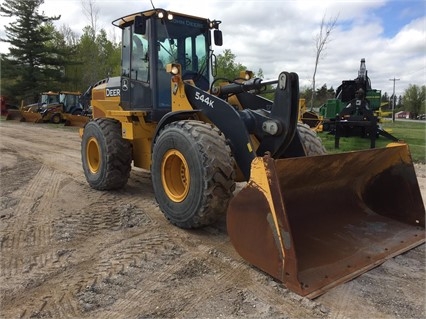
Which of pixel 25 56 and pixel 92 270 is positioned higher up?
pixel 25 56

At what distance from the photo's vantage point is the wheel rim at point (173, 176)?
4492 millimetres

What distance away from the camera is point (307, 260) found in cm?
332

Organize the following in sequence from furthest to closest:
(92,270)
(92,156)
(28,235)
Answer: (92,156) < (28,235) < (92,270)

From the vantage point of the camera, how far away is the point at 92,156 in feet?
21.6

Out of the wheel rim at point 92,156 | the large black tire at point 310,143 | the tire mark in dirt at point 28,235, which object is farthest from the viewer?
the wheel rim at point 92,156

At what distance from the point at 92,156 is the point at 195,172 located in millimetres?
3174

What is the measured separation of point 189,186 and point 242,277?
47.2 inches

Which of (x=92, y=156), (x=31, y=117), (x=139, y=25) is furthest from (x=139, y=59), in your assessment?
(x=31, y=117)

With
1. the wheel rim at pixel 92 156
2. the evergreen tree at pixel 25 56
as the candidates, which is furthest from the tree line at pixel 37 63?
the wheel rim at pixel 92 156

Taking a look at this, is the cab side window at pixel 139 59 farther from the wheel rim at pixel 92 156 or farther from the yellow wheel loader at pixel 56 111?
the yellow wheel loader at pixel 56 111

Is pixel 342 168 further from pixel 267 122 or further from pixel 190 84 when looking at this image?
pixel 190 84

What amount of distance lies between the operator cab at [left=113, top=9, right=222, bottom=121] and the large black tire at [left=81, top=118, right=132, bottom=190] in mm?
447

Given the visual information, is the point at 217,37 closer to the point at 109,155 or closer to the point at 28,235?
the point at 109,155

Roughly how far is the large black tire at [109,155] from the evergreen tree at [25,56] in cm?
3023
